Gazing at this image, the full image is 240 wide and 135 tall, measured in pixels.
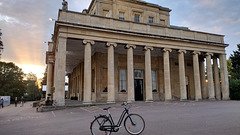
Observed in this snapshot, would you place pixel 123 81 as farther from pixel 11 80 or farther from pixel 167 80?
pixel 11 80

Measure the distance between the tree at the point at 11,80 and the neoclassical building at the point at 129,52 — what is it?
32724mm

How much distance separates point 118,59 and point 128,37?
16.4 ft

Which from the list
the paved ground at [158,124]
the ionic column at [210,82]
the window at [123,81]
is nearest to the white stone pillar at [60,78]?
the paved ground at [158,124]

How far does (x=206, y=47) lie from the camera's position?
23.6m

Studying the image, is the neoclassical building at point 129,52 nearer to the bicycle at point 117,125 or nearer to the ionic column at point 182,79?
the ionic column at point 182,79

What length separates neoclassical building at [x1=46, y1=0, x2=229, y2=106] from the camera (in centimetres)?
1727

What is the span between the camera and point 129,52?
63.9ft

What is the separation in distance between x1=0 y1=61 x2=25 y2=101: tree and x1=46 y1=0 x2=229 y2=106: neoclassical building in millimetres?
32724

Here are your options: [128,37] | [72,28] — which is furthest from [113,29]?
[72,28]

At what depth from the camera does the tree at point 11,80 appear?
51269 millimetres

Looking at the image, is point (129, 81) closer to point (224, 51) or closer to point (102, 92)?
point (102, 92)

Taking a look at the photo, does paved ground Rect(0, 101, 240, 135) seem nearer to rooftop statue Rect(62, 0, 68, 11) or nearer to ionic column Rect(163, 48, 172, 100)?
ionic column Rect(163, 48, 172, 100)

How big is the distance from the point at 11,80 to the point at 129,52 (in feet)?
161

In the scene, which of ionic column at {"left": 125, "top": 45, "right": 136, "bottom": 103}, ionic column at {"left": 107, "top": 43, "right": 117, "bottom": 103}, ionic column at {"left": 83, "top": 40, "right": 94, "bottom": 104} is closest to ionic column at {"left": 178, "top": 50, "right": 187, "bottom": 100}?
ionic column at {"left": 125, "top": 45, "right": 136, "bottom": 103}
